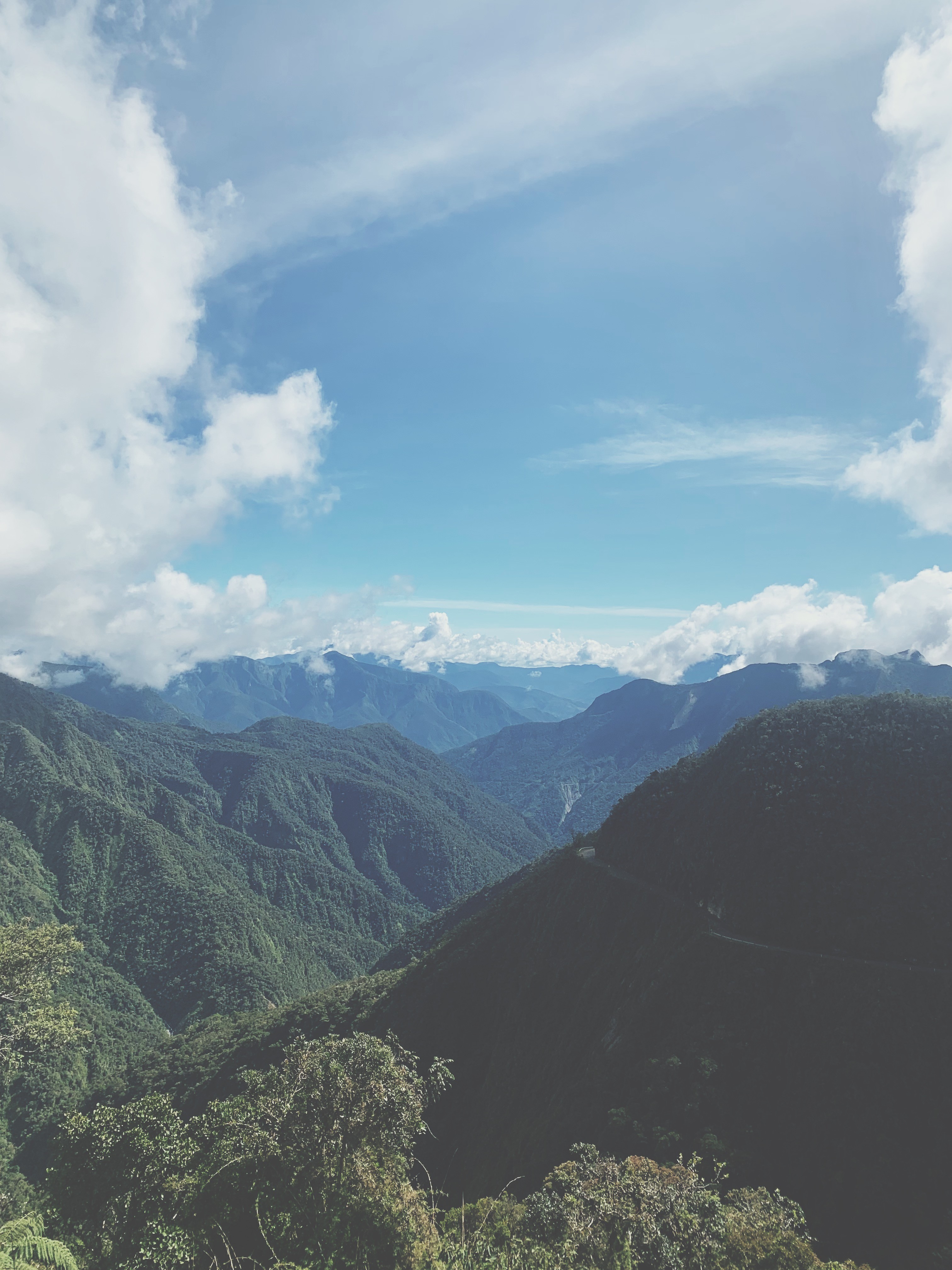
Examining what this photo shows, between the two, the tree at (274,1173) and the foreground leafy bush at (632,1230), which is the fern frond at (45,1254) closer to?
the tree at (274,1173)

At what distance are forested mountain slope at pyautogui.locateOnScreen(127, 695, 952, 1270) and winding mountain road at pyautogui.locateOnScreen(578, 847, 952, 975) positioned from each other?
39 centimetres

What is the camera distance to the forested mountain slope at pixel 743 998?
48.5 m

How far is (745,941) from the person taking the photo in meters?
68.9

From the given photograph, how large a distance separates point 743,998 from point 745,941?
8.26 m

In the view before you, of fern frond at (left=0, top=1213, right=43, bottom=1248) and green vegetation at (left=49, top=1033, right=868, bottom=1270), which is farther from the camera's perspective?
green vegetation at (left=49, top=1033, right=868, bottom=1270)

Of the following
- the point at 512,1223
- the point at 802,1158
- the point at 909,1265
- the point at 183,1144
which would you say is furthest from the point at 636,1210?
the point at 802,1158

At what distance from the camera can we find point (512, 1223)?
31.4 meters

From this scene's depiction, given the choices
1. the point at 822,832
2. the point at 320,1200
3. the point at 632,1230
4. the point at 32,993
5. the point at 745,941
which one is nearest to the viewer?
the point at 320,1200

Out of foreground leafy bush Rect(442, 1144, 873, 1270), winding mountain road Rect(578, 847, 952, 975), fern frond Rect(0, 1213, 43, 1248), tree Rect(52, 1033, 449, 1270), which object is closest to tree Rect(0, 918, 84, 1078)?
tree Rect(52, 1033, 449, 1270)

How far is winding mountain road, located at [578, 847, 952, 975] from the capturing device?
58.2m

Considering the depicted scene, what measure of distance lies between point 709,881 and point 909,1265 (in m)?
42.3

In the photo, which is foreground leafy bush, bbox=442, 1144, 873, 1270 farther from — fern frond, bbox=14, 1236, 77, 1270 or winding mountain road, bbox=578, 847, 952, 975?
winding mountain road, bbox=578, 847, 952, 975

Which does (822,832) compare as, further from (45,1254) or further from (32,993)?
(32,993)

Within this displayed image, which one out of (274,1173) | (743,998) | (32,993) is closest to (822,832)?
(743,998)
